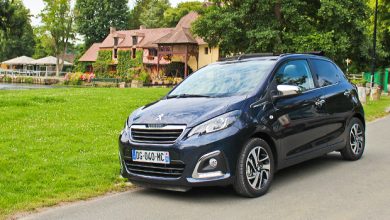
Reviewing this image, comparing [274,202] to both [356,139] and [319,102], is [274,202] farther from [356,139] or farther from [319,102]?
[356,139]

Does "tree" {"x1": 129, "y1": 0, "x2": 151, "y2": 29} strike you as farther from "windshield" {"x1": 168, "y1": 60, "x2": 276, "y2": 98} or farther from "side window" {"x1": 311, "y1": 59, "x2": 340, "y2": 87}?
"windshield" {"x1": 168, "y1": 60, "x2": 276, "y2": 98}

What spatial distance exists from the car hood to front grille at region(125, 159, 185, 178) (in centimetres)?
50

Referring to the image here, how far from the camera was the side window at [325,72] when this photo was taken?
780cm

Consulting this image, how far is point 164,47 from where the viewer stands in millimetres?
59000

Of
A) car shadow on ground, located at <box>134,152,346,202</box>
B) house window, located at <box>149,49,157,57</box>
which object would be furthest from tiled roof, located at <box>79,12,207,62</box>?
car shadow on ground, located at <box>134,152,346,202</box>

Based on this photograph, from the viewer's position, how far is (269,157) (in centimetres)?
619

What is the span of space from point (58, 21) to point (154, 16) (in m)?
18.4

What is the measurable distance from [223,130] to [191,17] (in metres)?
→ 57.6

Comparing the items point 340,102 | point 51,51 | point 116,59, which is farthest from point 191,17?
point 340,102

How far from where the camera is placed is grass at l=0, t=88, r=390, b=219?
6.22 meters

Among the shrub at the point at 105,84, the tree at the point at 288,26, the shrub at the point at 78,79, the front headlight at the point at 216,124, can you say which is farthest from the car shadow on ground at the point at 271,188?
the shrub at the point at 78,79

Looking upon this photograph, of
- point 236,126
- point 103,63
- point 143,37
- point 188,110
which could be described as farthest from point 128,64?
point 236,126

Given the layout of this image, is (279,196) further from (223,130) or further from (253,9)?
(253,9)

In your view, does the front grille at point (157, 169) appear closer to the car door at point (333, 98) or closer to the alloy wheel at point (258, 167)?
the alloy wheel at point (258, 167)
